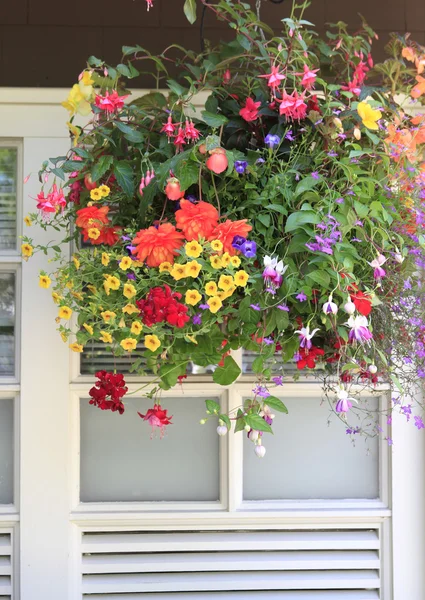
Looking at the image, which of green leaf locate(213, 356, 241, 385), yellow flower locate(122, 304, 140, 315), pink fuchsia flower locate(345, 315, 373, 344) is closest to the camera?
pink fuchsia flower locate(345, 315, 373, 344)

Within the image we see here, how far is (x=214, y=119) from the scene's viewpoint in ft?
4.42

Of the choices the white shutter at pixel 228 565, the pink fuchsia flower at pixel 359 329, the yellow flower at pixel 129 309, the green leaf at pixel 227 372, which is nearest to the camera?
the pink fuchsia flower at pixel 359 329

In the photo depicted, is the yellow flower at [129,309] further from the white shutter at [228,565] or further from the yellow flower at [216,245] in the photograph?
the white shutter at [228,565]

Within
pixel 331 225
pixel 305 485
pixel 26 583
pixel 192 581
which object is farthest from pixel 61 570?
pixel 331 225

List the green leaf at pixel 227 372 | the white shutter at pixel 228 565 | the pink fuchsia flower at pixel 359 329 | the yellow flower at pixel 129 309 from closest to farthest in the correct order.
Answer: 1. the pink fuchsia flower at pixel 359 329
2. the yellow flower at pixel 129 309
3. the green leaf at pixel 227 372
4. the white shutter at pixel 228 565

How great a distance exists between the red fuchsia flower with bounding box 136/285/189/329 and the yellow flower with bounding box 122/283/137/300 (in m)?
0.04

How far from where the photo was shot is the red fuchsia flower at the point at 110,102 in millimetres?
1403

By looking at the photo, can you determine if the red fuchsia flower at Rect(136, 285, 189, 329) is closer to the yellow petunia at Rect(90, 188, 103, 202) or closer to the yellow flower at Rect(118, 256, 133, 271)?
the yellow flower at Rect(118, 256, 133, 271)

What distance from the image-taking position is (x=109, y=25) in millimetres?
1947

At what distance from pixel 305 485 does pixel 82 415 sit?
27.9 inches

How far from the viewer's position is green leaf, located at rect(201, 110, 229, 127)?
134 centimetres

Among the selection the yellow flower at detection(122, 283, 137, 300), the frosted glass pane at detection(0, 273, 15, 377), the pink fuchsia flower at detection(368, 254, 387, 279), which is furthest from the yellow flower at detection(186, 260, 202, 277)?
the frosted glass pane at detection(0, 273, 15, 377)

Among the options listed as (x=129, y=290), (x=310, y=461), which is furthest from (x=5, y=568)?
(x=129, y=290)

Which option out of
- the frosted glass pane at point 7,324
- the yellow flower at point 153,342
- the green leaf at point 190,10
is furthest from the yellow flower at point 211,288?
the frosted glass pane at point 7,324
